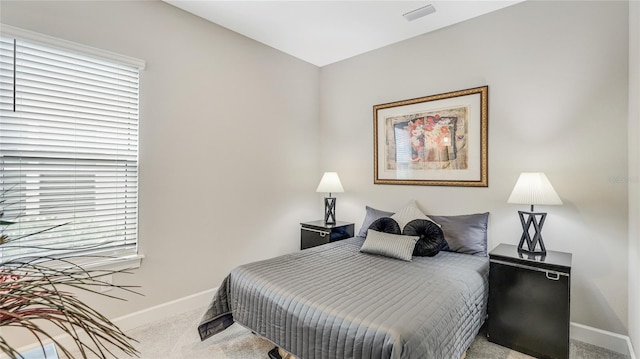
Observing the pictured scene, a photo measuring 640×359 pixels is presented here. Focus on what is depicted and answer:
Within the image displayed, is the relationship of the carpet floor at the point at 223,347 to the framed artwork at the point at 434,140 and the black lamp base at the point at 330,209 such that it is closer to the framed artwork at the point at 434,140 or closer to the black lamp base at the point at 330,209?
the framed artwork at the point at 434,140

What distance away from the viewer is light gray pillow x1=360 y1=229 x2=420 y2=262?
108 inches

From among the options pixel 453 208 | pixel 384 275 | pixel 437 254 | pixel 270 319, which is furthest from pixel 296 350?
pixel 453 208

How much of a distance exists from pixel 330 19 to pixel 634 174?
9.03ft

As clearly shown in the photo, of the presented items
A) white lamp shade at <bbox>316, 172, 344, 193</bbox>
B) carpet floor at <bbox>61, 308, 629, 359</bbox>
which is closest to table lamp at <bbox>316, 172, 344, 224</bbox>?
white lamp shade at <bbox>316, 172, 344, 193</bbox>

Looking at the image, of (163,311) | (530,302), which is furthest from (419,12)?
(163,311)

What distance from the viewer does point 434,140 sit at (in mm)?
3309

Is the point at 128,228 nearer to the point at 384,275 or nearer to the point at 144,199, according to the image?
the point at 144,199

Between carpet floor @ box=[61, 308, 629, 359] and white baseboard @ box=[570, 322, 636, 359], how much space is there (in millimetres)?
40

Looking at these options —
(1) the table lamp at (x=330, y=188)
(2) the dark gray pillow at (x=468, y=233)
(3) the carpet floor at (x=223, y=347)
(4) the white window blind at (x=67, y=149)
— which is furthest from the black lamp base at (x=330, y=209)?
(4) the white window blind at (x=67, y=149)

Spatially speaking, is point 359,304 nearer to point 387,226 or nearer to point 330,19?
point 387,226

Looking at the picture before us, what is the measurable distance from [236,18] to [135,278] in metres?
2.59

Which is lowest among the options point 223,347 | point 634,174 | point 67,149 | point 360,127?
point 223,347

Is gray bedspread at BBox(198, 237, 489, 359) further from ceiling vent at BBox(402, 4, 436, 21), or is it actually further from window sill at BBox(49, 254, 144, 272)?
ceiling vent at BBox(402, 4, 436, 21)

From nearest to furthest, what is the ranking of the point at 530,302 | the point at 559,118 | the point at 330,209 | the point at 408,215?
1. the point at 530,302
2. the point at 559,118
3. the point at 408,215
4. the point at 330,209
